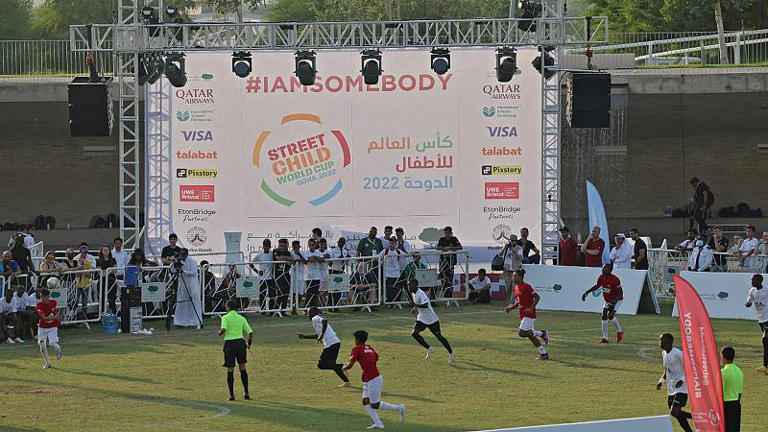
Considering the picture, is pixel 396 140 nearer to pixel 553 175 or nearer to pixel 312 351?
pixel 553 175

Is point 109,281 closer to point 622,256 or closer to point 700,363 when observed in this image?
point 622,256

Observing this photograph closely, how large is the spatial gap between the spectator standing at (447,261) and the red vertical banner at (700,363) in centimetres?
1443

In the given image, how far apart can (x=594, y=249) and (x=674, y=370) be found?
12092mm

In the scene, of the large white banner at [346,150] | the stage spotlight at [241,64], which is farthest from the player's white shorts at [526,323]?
the stage spotlight at [241,64]

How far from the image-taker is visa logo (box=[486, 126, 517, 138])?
31328 millimetres

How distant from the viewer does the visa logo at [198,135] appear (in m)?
31.4

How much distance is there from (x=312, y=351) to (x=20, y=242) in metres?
7.53

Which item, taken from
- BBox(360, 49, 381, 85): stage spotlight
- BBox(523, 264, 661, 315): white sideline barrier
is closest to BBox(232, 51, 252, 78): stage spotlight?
BBox(360, 49, 381, 85): stage spotlight

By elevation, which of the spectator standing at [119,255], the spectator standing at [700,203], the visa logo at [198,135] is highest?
the visa logo at [198,135]

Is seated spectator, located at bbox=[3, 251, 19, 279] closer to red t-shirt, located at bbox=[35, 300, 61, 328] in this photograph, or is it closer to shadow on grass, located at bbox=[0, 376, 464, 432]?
red t-shirt, located at bbox=[35, 300, 61, 328]

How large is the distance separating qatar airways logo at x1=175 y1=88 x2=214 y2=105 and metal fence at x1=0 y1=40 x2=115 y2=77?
10.2m

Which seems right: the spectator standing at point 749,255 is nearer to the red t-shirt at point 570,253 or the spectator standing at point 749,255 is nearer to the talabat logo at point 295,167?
the red t-shirt at point 570,253

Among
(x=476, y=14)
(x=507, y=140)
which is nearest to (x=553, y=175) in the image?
(x=507, y=140)

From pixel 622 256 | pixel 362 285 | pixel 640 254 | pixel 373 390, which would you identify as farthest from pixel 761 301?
pixel 362 285
